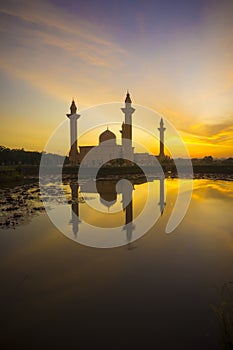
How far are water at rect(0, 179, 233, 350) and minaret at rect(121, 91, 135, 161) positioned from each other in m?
62.2

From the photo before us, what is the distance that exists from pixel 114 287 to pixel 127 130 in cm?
6843

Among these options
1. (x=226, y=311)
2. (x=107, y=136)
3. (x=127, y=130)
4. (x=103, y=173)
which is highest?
(x=127, y=130)

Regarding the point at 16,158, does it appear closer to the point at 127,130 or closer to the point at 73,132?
the point at 73,132

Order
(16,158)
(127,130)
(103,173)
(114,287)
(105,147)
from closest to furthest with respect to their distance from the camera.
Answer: (114,287)
(103,173)
(16,158)
(127,130)
(105,147)

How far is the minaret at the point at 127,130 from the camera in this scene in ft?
238

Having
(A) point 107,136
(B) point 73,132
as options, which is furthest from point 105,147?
(B) point 73,132

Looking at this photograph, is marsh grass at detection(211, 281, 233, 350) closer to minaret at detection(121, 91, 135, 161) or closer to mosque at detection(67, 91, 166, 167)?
mosque at detection(67, 91, 166, 167)

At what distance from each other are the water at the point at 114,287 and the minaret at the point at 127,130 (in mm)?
62229

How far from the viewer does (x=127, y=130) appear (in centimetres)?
7300

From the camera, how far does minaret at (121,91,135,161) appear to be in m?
72.5

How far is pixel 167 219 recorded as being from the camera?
14.2 meters

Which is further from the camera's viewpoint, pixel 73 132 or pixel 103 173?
pixel 73 132

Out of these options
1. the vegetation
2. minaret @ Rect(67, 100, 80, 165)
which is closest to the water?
minaret @ Rect(67, 100, 80, 165)

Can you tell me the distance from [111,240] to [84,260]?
2.36 meters
